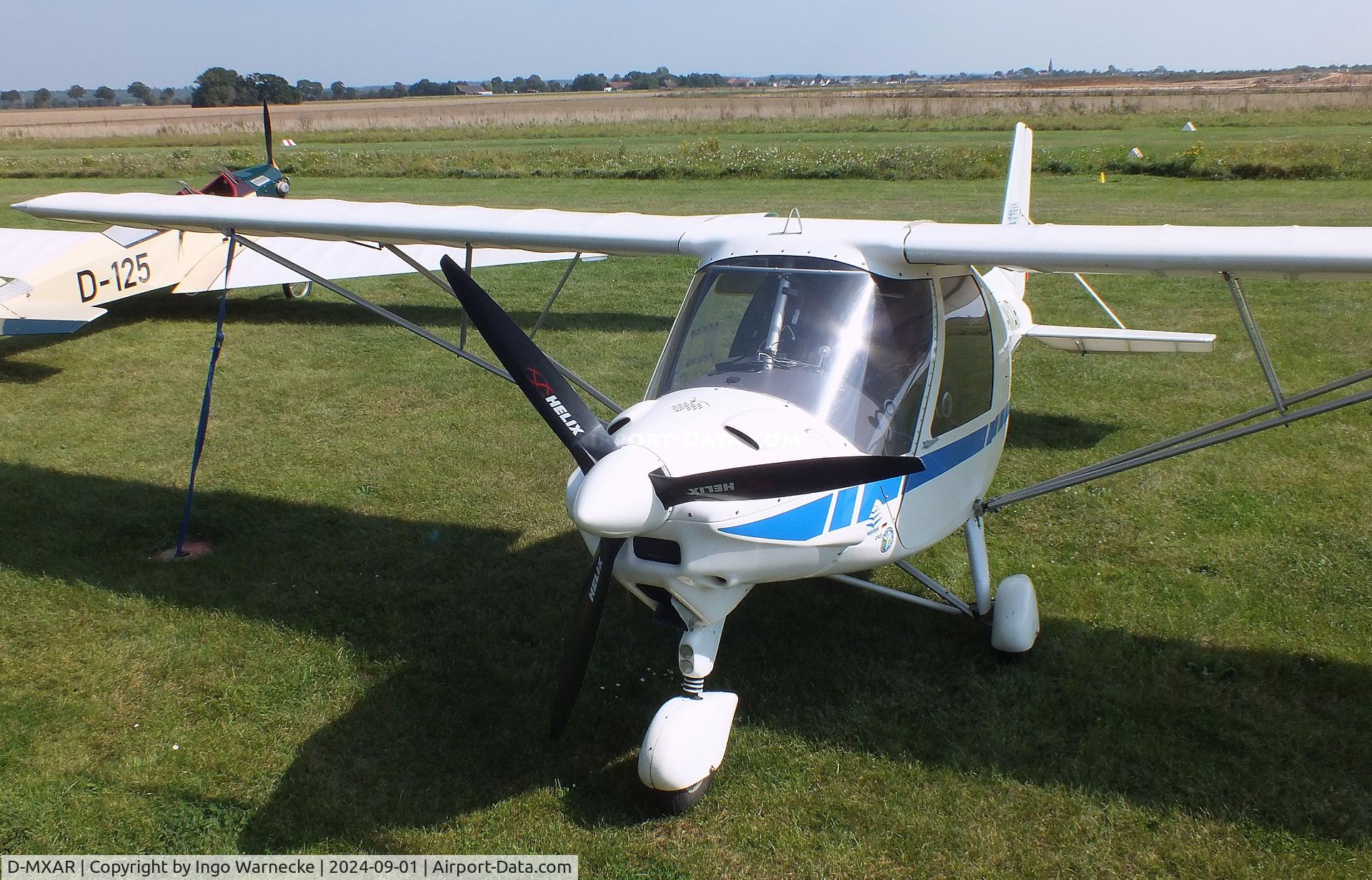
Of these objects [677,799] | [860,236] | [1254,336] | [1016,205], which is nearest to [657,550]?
[677,799]

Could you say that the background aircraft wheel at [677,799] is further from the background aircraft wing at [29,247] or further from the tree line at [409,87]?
the tree line at [409,87]

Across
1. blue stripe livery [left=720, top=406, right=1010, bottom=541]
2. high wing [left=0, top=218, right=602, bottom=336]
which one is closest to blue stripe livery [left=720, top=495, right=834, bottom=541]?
blue stripe livery [left=720, top=406, right=1010, bottom=541]

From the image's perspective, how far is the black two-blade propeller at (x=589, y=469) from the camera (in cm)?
337

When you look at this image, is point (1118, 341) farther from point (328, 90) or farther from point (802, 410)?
point (328, 90)

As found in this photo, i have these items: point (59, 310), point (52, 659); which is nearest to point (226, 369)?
point (59, 310)

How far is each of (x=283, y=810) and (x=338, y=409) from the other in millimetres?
5604

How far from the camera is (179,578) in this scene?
5930 millimetres

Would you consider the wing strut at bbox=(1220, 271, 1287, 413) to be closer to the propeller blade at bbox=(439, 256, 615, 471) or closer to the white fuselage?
the white fuselage

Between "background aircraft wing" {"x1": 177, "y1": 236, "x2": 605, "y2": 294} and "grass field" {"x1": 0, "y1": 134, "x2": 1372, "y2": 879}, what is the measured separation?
11.9ft

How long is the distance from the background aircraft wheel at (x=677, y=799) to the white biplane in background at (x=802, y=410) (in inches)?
0.4

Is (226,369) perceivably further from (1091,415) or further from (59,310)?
(1091,415)

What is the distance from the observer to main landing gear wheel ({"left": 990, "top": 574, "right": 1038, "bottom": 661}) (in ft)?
15.7

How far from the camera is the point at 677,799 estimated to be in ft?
12.8
